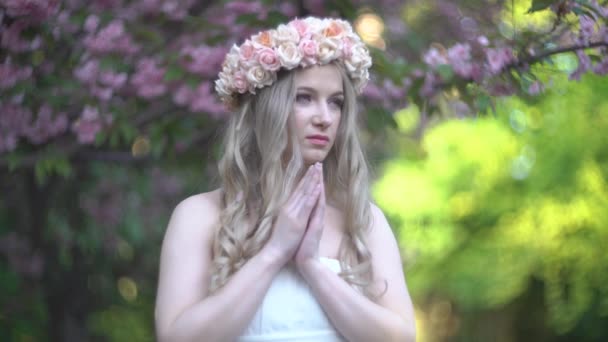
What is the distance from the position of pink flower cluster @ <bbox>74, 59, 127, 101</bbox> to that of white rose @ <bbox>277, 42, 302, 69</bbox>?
190cm

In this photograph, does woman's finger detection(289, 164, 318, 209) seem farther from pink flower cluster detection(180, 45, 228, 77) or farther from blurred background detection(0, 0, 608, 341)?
pink flower cluster detection(180, 45, 228, 77)

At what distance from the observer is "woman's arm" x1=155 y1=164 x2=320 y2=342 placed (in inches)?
103

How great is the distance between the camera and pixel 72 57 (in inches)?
180

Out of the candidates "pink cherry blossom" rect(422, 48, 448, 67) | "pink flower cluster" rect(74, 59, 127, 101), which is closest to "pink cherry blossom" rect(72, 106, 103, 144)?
"pink flower cluster" rect(74, 59, 127, 101)

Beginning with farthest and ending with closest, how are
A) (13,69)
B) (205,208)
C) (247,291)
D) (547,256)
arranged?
(547,256) → (13,69) → (205,208) → (247,291)

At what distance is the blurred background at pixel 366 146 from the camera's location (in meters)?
4.19

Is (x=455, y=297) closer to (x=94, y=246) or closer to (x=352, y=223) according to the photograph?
(x=94, y=246)

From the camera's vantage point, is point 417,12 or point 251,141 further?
point 417,12

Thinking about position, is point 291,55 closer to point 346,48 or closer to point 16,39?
point 346,48

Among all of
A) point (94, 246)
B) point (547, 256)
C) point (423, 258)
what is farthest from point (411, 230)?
point (94, 246)

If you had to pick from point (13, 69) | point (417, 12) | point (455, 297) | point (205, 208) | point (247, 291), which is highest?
point (417, 12)

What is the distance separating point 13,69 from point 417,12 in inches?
148

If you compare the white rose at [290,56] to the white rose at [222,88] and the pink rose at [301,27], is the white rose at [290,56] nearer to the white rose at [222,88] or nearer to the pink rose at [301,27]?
the pink rose at [301,27]

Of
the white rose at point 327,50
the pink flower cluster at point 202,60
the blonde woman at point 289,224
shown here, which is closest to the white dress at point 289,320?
the blonde woman at point 289,224
